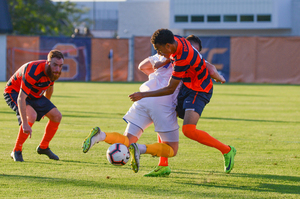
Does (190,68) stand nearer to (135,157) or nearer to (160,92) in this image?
(160,92)

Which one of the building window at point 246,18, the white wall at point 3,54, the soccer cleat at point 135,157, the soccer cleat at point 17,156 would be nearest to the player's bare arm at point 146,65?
the soccer cleat at point 135,157

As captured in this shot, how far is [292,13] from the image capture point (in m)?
44.9

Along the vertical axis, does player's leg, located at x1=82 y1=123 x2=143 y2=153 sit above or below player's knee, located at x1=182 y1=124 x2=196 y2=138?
below

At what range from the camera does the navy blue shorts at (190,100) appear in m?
5.01

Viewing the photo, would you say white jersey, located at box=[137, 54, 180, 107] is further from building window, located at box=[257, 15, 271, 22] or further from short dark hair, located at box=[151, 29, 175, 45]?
building window, located at box=[257, 15, 271, 22]

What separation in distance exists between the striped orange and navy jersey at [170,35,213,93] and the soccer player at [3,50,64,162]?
1.63m

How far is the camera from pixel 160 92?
15.8ft

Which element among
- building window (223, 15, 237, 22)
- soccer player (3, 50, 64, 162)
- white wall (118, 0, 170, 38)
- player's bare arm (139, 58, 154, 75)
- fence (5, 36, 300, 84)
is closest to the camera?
player's bare arm (139, 58, 154, 75)

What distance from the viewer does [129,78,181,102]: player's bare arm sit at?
15.5 ft

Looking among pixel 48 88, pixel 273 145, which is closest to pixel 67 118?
pixel 48 88

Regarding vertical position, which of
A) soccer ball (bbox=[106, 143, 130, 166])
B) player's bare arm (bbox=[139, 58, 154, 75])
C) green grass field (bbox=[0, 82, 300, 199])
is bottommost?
green grass field (bbox=[0, 82, 300, 199])

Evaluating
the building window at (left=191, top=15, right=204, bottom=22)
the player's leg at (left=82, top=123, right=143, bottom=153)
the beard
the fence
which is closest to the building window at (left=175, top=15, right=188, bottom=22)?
the building window at (left=191, top=15, right=204, bottom=22)

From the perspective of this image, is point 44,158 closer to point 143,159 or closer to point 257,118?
point 143,159

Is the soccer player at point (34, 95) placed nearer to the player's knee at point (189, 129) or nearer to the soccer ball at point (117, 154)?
the soccer ball at point (117, 154)
